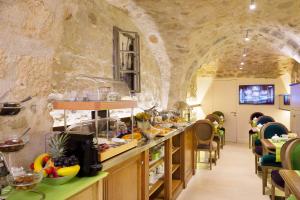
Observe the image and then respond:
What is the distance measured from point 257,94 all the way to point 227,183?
4.85 m

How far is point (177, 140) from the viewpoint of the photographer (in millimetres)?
4305

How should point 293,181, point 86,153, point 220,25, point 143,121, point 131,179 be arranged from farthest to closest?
point 220,25, point 143,121, point 131,179, point 293,181, point 86,153

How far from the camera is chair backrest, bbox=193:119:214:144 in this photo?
523 centimetres

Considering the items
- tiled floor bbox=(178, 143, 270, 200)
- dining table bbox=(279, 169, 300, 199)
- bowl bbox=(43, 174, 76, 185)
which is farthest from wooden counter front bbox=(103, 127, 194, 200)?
dining table bbox=(279, 169, 300, 199)

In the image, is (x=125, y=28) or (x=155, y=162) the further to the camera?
(x=125, y=28)

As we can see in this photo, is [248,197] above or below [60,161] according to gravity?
below

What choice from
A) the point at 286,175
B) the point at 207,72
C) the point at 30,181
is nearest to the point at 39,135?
the point at 30,181

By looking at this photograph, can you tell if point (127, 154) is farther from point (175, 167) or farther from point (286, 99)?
point (286, 99)

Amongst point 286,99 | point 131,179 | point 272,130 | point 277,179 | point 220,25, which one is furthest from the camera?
point 286,99

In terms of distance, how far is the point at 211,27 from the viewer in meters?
4.56

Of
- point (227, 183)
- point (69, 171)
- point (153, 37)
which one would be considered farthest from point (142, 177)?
point (153, 37)

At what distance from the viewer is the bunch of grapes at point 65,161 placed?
1.68m

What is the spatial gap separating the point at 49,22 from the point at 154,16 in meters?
2.39

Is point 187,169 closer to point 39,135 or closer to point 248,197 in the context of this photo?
point 248,197
